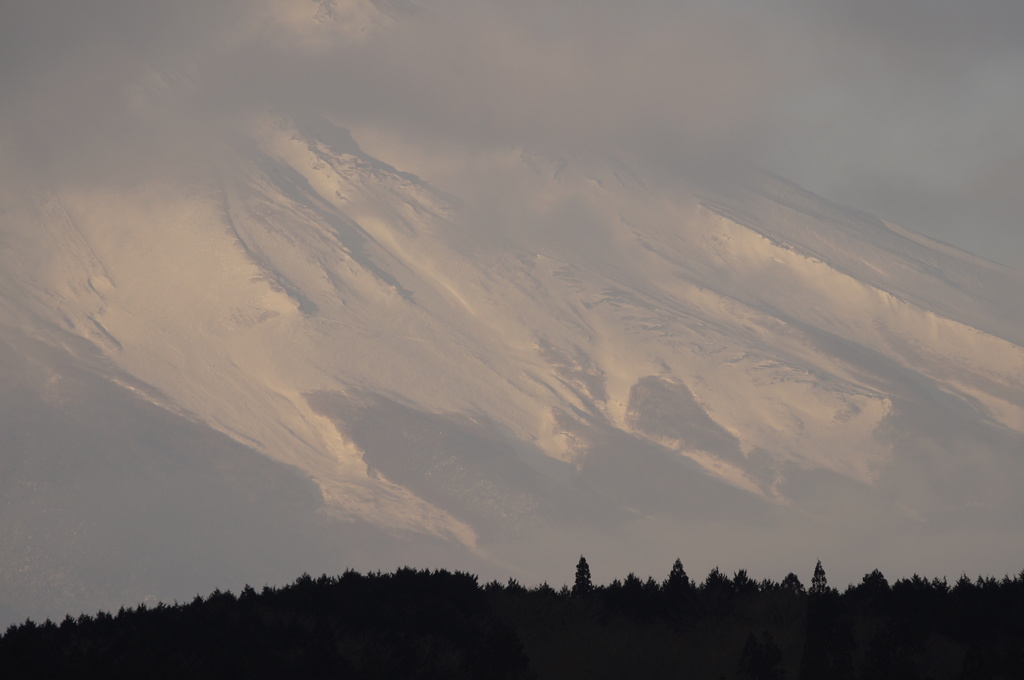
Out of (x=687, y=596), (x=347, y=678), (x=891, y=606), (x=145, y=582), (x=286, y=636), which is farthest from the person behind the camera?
(x=145, y=582)

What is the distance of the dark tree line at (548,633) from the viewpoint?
2517cm

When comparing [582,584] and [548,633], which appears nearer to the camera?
[548,633]

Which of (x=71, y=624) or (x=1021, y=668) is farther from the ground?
(x=1021, y=668)

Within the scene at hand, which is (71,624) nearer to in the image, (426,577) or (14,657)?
(14,657)

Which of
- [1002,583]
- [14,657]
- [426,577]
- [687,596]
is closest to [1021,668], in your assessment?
[1002,583]

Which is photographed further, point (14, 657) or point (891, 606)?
point (891, 606)

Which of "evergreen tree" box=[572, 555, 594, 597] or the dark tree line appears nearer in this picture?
the dark tree line

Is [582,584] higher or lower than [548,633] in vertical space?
higher

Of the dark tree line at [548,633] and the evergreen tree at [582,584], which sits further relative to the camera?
the evergreen tree at [582,584]

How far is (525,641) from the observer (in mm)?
28938

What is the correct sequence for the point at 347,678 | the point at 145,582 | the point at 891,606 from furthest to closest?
the point at 145,582
the point at 891,606
the point at 347,678

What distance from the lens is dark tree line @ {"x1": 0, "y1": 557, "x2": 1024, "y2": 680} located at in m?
25.2

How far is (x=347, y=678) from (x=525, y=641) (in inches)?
202

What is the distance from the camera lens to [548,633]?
30.0 m
